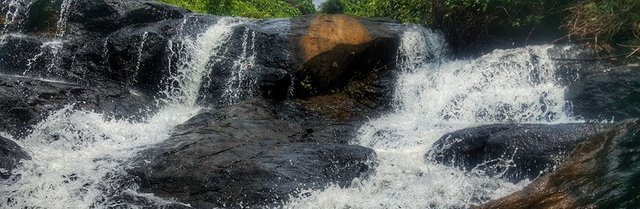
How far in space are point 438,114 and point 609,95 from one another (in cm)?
259

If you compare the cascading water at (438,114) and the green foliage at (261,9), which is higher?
the green foliage at (261,9)

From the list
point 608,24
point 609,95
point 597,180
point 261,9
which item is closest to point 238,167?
point 597,180

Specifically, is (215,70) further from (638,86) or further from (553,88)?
(638,86)

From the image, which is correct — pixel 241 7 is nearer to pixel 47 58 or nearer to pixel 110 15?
pixel 110 15

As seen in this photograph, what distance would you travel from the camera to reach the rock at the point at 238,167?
21.7 ft

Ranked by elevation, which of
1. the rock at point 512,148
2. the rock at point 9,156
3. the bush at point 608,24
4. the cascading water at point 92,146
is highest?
the bush at point 608,24

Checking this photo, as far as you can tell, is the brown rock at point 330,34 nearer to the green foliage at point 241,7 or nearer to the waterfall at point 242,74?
the waterfall at point 242,74

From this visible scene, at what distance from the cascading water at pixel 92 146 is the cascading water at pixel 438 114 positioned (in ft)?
7.78

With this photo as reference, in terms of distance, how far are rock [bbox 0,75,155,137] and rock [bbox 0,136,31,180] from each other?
45.7 inches

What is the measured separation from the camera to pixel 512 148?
6.82 meters

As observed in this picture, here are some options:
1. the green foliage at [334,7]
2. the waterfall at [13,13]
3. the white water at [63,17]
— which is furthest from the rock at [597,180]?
the green foliage at [334,7]

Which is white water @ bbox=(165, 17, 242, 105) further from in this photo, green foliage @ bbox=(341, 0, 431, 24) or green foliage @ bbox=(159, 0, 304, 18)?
green foliage @ bbox=(159, 0, 304, 18)

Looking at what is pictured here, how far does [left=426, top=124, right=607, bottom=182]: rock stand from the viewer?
6.57 metres

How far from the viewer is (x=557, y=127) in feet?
22.6
